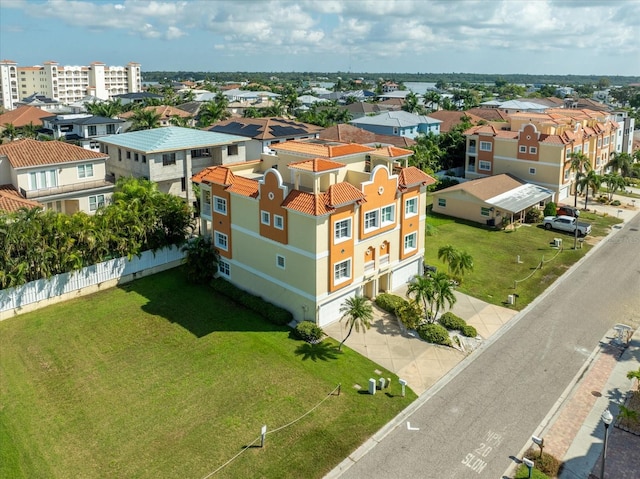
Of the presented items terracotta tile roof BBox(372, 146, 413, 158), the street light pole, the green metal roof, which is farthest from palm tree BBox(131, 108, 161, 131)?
the street light pole

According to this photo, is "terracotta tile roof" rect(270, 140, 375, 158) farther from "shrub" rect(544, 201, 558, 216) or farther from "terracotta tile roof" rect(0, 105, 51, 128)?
"terracotta tile roof" rect(0, 105, 51, 128)

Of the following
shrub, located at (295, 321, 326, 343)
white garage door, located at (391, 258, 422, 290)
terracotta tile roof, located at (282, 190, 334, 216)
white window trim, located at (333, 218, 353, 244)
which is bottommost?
shrub, located at (295, 321, 326, 343)

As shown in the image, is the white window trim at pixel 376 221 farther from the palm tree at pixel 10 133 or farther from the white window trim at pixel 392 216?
the palm tree at pixel 10 133

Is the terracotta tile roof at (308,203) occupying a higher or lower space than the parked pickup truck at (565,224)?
higher

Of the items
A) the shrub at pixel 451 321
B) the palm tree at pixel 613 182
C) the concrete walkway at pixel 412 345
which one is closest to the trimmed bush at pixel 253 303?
the concrete walkway at pixel 412 345

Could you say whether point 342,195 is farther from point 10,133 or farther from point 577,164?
point 10,133

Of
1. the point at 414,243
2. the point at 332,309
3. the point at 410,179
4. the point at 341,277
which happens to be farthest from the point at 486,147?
the point at 332,309

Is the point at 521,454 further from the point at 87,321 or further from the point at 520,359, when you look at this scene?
the point at 87,321
